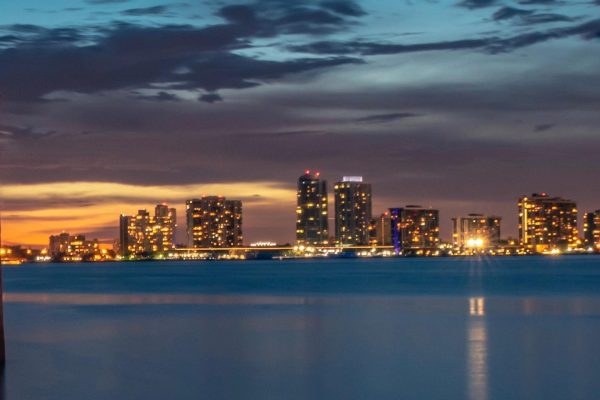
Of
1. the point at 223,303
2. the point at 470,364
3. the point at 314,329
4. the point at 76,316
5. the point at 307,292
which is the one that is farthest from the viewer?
the point at 307,292

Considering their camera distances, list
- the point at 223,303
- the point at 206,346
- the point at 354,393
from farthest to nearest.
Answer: the point at 223,303, the point at 206,346, the point at 354,393

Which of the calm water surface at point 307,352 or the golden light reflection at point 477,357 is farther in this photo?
the calm water surface at point 307,352

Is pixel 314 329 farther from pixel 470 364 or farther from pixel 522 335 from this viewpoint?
pixel 470 364

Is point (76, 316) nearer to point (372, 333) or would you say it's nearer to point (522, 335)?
point (372, 333)

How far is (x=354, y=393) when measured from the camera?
27625 millimetres

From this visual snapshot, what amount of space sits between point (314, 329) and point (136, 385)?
1895 cm

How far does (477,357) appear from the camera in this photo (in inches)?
1379

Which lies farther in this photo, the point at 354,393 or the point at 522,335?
the point at 522,335

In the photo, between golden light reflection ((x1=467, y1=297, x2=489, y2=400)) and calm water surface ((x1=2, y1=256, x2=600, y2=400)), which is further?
calm water surface ((x1=2, y1=256, x2=600, y2=400))

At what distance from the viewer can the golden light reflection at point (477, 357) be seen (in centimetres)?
2777

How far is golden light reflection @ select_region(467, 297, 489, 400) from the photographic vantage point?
2777 cm

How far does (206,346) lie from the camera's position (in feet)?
130

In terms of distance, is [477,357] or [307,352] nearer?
[477,357]

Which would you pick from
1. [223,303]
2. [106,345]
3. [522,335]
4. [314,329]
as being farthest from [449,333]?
[223,303]
